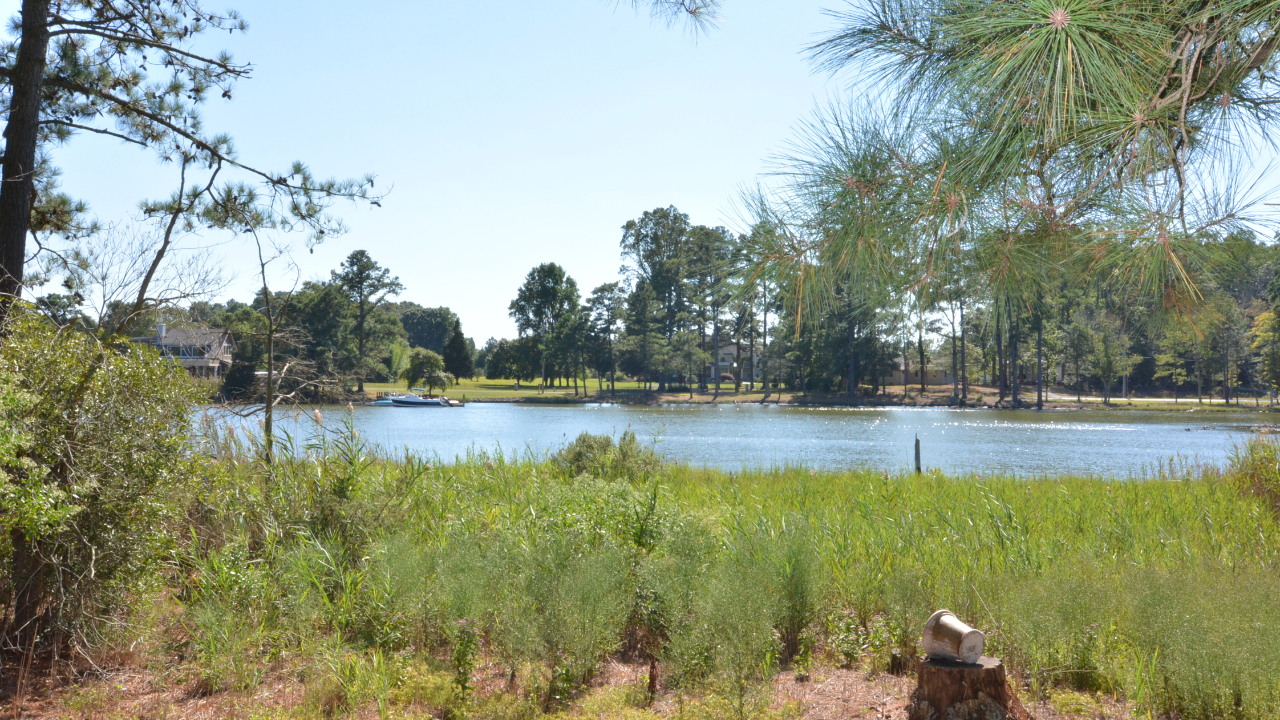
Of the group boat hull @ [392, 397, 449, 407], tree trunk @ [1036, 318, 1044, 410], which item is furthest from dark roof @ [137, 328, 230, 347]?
boat hull @ [392, 397, 449, 407]

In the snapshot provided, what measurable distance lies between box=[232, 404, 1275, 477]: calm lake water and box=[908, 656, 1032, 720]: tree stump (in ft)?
37.2

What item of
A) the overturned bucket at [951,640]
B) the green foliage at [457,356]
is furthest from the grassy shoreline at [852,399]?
the overturned bucket at [951,640]

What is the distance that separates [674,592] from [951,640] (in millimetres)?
1393

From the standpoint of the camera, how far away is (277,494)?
5473mm

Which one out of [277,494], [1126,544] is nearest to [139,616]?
[277,494]

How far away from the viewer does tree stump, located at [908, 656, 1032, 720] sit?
3.02 m

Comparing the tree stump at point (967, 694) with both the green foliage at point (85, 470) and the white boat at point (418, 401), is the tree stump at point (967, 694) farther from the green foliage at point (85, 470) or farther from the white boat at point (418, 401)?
the white boat at point (418, 401)

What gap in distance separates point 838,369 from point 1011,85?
168 feet

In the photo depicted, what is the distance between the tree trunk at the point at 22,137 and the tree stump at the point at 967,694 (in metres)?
6.78

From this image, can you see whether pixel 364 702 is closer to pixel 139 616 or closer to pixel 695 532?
pixel 139 616

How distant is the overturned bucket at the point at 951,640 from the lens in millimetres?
3102

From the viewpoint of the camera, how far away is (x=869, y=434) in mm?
30531

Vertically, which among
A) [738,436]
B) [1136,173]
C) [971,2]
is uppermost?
[971,2]

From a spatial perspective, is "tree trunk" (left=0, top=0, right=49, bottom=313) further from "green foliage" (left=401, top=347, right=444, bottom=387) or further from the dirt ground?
"green foliage" (left=401, top=347, right=444, bottom=387)
